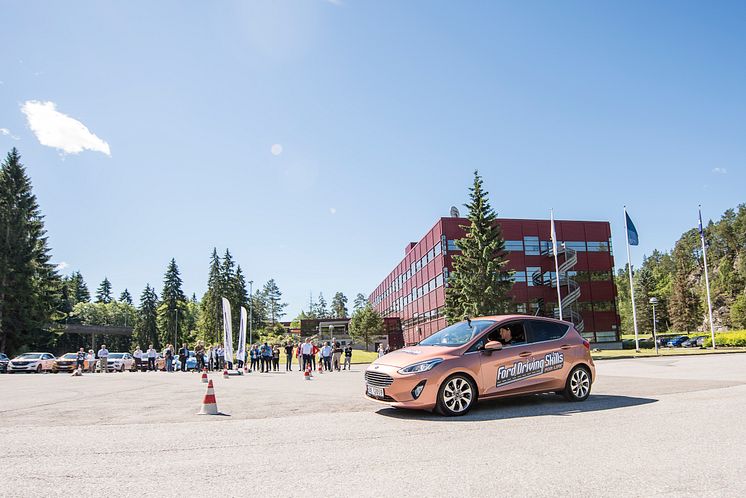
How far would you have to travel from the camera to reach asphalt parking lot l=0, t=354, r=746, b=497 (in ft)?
14.4

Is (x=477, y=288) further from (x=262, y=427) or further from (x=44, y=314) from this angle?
(x=44, y=314)

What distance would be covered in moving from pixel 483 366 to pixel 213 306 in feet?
274

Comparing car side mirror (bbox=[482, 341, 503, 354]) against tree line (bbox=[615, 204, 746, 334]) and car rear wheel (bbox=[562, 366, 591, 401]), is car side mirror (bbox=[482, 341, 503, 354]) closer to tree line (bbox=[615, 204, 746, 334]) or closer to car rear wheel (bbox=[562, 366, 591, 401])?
car rear wheel (bbox=[562, 366, 591, 401])

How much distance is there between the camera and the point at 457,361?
8141mm

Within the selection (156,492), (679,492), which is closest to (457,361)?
(679,492)

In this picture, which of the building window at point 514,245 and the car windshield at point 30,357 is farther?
the building window at point 514,245

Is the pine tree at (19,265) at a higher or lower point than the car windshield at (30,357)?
higher

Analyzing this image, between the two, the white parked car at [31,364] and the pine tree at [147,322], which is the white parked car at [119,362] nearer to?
the white parked car at [31,364]

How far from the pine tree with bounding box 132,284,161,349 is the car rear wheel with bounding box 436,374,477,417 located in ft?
312

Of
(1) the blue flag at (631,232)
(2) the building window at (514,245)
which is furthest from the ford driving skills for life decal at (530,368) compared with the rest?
(2) the building window at (514,245)

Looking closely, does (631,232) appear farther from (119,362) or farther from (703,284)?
(703,284)

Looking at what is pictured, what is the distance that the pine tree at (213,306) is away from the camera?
8469 cm

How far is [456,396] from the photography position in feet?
26.6

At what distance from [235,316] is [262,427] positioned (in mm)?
Answer: 86843
